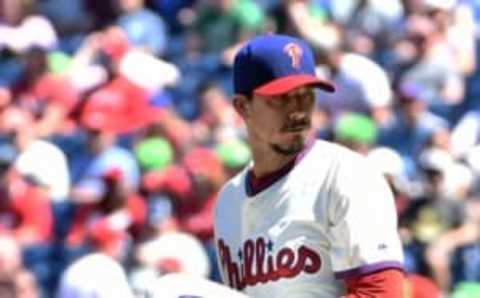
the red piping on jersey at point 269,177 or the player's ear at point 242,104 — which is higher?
the player's ear at point 242,104

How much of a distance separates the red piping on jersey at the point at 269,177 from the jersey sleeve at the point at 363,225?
0.16 m

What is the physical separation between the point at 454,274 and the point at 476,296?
0.86 ft

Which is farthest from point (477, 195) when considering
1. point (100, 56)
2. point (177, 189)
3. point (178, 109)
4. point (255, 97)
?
point (255, 97)

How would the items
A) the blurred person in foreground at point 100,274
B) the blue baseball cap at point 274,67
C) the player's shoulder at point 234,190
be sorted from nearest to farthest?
1. the blue baseball cap at point 274,67
2. the player's shoulder at point 234,190
3. the blurred person in foreground at point 100,274

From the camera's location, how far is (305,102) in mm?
3488

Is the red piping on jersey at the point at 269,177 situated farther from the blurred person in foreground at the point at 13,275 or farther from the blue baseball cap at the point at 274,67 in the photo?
the blurred person in foreground at the point at 13,275

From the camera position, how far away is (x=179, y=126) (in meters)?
9.71

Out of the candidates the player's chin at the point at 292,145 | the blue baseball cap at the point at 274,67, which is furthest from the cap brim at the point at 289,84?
the player's chin at the point at 292,145

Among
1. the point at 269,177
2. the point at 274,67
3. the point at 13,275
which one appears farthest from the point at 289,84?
the point at 13,275

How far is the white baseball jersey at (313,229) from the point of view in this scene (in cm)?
338

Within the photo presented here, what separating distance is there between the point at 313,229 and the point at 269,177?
0.68ft

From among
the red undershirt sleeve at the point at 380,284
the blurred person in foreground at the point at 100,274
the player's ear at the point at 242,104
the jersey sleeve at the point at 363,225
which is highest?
the blurred person in foreground at the point at 100,274

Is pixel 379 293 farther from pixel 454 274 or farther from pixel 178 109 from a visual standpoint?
pixel 178 109

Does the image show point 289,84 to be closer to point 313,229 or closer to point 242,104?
point 242,104
